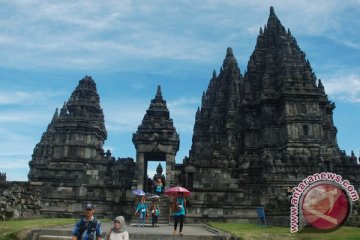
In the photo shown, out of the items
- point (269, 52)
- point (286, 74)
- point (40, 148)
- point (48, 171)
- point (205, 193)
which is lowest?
point (205, 193)

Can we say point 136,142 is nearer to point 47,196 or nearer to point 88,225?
point 47,196

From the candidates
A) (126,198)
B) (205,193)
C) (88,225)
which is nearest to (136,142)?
(126,198)

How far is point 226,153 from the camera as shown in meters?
40.7

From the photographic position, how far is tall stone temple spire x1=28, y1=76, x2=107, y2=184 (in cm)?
4094

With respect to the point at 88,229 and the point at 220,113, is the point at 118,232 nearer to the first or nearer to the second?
the point at 88,229

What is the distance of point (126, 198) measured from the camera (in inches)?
1004


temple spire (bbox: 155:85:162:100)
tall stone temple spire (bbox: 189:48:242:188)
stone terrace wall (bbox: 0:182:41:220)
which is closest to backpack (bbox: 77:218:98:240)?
stone terrace wall (bbox: 0:182:41:220)

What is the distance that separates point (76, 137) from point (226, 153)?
1767cm

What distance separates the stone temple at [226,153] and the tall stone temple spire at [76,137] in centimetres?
12

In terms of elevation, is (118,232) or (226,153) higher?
(226,153)

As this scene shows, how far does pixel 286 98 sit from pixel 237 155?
9015 millimetres

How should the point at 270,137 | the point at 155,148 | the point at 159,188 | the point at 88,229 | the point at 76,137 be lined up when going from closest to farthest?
the point at 88,229, the point at 159,188, the point at 155,148, the point at 270,137, the point at 76,137

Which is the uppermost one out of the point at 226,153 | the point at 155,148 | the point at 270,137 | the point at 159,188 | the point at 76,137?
the point at 76,137

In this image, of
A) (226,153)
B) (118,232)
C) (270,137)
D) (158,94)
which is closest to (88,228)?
(118,232)
